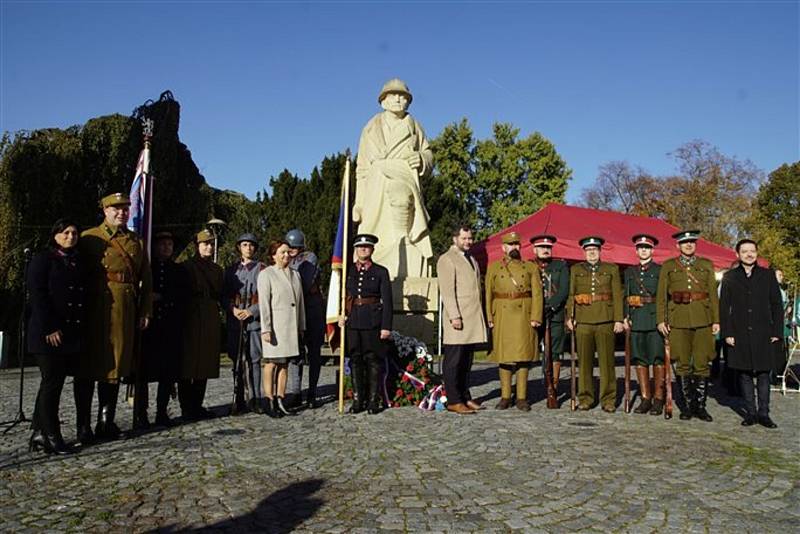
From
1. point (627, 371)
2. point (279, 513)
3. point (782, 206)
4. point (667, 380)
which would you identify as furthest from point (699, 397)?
point (782, 206)

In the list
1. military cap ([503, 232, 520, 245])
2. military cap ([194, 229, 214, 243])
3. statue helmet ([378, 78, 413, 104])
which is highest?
statue helmet ([378, 78, 413, 104])

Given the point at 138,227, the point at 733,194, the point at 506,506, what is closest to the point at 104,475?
the point at 506,506

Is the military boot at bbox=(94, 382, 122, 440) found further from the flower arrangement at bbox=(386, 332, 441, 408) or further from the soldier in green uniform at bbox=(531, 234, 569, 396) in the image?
the soldier in green uniform at bbox=(531, 234, 569, 396)

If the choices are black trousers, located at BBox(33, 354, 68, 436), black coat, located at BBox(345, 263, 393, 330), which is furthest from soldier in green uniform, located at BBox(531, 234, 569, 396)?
black trousers, located at BBox(33, 354, 68, 436)

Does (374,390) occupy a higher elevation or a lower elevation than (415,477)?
higher

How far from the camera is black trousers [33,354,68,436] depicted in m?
5.14

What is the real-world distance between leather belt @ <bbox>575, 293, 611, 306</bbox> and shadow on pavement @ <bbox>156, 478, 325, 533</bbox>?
4.13 meters

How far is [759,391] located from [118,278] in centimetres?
592

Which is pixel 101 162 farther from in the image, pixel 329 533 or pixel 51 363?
→ pixel 329 533

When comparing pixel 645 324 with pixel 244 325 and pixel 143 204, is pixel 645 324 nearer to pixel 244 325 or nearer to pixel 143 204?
pixel 244 325

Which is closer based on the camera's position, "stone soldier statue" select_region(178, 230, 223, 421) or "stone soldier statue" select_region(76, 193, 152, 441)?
"stone soldier statue" select_region(76, 193, 152, 441)

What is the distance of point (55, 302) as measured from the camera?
17.0ft

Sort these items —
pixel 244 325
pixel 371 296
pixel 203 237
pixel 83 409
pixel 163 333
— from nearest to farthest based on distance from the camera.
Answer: pixel 83 409, pixel 163 333, pixel 203 237, pixel 244 325, pixel 371 296

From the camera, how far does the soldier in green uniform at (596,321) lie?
7.41 m
